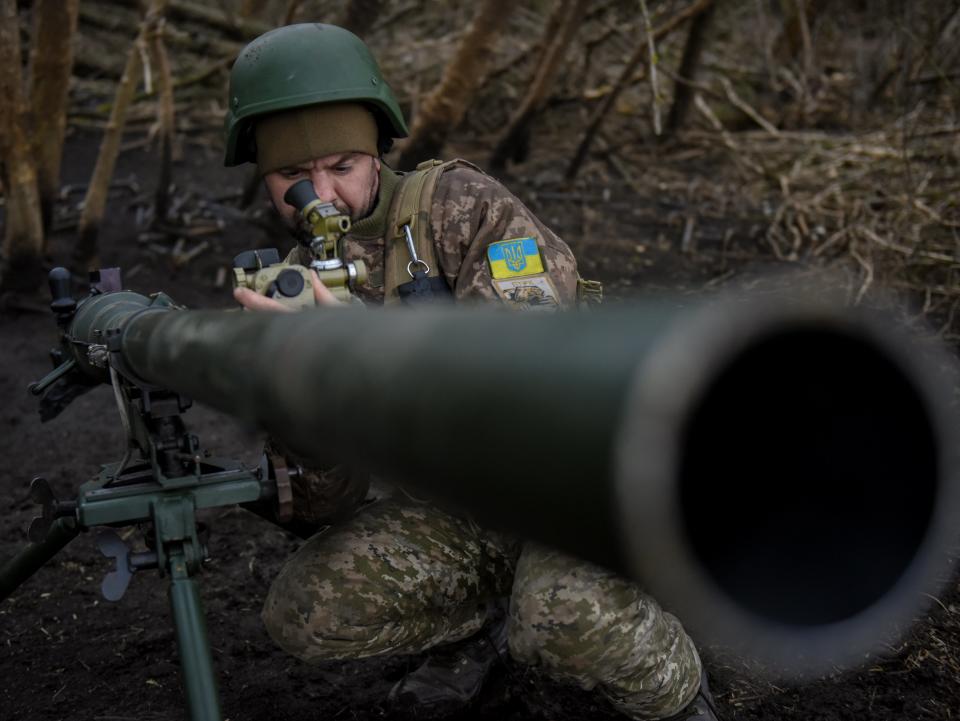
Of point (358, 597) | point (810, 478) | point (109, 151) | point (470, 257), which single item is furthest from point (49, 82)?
point (810, 478)

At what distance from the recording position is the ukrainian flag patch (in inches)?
100

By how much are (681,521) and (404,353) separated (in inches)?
12.0

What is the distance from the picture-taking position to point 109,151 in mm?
5680

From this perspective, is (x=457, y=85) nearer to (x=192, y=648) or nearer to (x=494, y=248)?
(x=494, y=248)

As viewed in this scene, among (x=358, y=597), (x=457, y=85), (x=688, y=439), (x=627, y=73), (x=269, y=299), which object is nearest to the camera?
(x=688, y=439)

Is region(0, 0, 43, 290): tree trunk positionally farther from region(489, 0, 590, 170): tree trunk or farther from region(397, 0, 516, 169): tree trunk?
region(489, 0, 590, 170): tree trunk

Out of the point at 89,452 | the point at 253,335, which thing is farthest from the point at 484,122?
the point at 253,335

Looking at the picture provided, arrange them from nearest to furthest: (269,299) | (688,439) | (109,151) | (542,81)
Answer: (688,439) → (269,299) → (109,151) → (542,81)

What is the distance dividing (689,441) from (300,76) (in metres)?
2.24

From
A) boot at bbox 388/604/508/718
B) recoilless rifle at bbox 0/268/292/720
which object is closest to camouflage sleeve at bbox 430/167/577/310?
recoilless rifle at bbox 0/268/292/720

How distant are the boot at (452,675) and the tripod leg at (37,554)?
994mm

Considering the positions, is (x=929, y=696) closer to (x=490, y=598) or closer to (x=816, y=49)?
(x=490, y=598)

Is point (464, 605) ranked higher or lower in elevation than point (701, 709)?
higher

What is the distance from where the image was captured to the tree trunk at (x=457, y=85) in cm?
586
